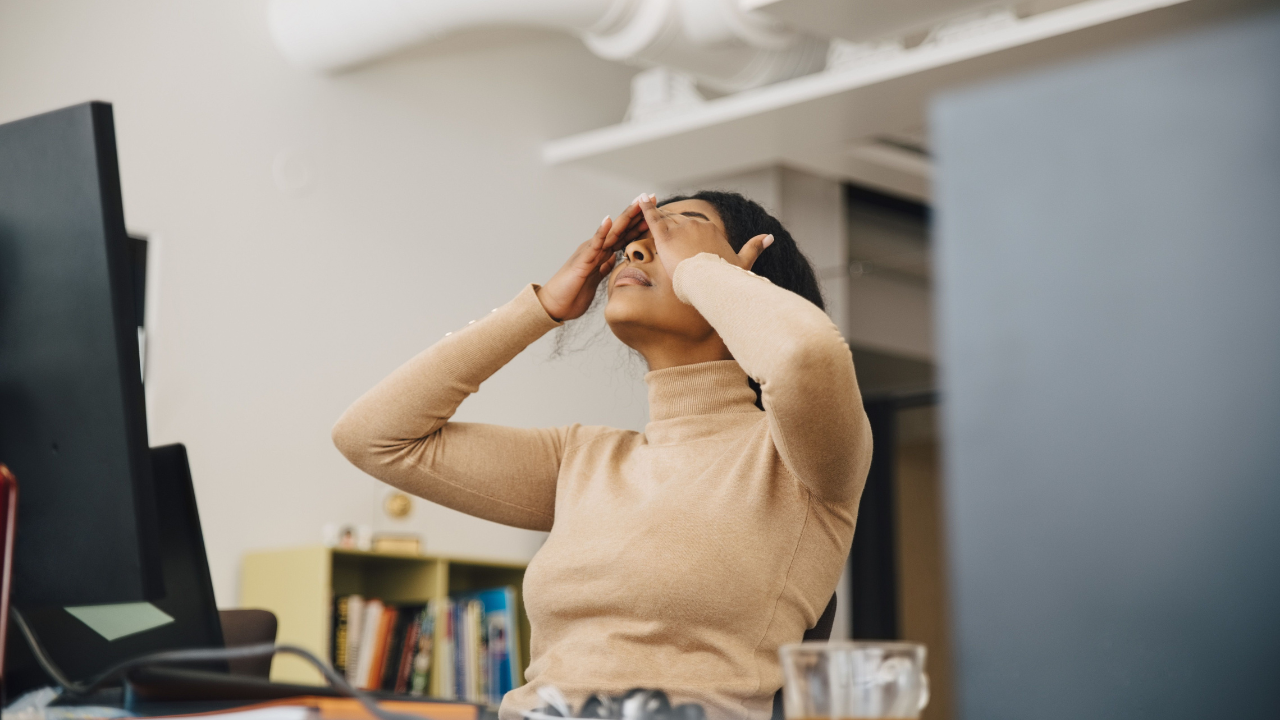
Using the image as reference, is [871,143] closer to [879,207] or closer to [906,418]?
[879,207]

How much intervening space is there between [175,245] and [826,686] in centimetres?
287

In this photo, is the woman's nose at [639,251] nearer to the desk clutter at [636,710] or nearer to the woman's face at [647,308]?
the woman's face at [647,308]

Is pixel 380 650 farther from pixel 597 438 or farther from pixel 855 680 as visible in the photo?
pixel 855 680

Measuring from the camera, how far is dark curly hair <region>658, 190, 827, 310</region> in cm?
154

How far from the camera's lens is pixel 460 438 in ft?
4.96

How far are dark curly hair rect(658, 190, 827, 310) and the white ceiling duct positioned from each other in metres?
1.70

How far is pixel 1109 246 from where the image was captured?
67 cm

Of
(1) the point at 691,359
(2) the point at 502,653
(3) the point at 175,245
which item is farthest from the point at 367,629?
(1) the point at 691,359

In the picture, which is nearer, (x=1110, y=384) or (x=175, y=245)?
(x=1110, y=384)

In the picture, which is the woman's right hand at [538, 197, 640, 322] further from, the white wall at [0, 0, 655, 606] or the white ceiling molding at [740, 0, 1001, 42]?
the white ceiling molding at [740, 0, 1001, 42]

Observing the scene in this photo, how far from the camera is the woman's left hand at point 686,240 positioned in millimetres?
1396

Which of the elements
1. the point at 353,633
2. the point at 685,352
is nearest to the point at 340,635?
the point at 353,633

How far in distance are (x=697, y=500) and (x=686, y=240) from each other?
0.33m

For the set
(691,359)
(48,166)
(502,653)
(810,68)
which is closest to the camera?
(48,166)
